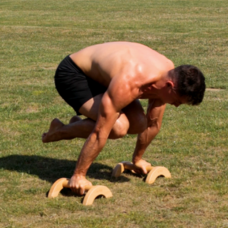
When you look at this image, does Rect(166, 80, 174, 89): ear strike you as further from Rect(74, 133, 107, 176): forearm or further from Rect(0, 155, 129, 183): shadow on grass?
Rect(0, 155, 129, 183): shadow on grass

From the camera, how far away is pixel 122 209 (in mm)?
4750

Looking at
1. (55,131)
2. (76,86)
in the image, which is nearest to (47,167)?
(55,131)

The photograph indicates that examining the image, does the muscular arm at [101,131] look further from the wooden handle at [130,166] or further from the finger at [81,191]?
the wooden handle at [130,166]

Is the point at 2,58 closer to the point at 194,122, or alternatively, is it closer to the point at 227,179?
the point at 194,122

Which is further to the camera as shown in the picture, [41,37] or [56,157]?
[41,37]

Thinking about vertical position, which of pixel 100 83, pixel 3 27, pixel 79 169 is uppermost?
pixel 100 83

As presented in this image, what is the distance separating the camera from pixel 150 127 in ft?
18.1

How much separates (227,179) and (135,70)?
1.63 meters

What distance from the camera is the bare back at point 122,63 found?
4715 mm

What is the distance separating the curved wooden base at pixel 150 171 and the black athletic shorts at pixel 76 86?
0.82 metres

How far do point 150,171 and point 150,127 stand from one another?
462 mm

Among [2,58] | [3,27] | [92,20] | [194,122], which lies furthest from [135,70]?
[92,20]

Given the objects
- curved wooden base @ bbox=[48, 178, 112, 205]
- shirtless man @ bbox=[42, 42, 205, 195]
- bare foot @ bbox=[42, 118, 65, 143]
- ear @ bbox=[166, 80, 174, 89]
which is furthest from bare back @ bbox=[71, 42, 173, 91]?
curved wooden base @ bbox=[48, 178, 112, 205]

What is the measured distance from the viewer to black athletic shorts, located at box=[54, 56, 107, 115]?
16.9 feet
